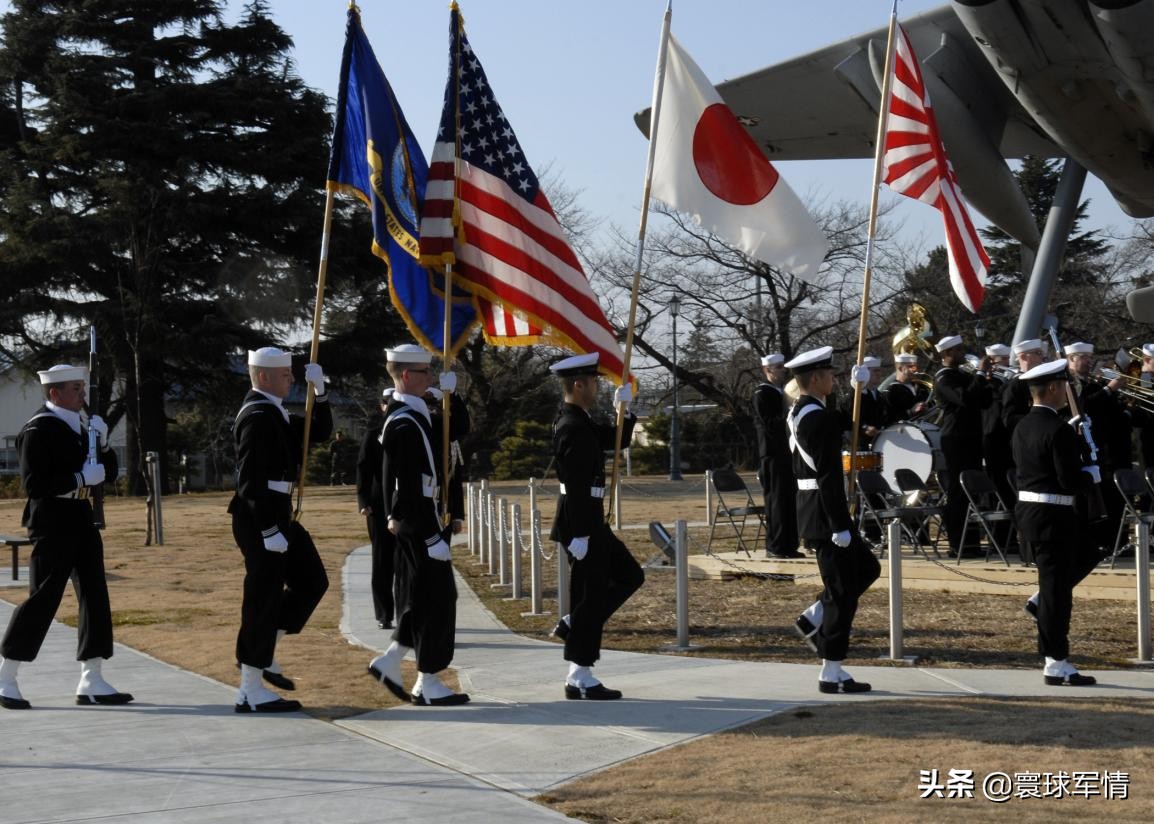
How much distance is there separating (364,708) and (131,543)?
15.3 m

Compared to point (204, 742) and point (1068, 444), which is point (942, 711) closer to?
point (1068, 444)

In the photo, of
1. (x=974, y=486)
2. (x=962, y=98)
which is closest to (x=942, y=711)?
(x=974, y=486)

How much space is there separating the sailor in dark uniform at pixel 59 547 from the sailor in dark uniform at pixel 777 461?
7.73 metres

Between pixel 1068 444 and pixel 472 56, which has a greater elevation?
pixel 472 56

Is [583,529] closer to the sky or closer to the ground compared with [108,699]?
closer to the sky

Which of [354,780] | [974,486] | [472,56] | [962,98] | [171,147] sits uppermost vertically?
[171,147]

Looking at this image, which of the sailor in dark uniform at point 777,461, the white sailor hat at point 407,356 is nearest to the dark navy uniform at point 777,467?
the sailor in dark uniform at point 777,461

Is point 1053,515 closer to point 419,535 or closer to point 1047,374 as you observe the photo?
point 1047,374

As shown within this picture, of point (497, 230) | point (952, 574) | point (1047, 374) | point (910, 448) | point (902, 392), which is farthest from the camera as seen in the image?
point (902, 392)

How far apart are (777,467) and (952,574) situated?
2.28 meters

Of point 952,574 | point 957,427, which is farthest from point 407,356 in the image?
point 957,427

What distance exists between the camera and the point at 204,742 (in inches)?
265

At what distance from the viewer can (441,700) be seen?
7.69 m

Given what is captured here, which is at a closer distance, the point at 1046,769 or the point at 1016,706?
the point at 1046,769
